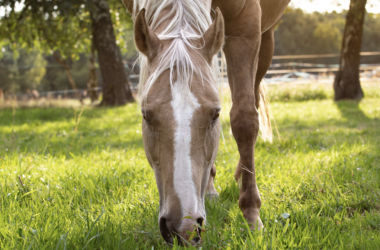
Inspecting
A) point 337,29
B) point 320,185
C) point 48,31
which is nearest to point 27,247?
point 320,185

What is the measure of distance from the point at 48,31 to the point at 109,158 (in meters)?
14.3

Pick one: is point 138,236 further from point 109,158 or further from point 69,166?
point 109,158

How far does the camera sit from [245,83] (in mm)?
2338

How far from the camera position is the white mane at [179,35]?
5.56 ft

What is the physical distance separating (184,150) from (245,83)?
3.29ft

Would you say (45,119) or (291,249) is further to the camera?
(45,119)

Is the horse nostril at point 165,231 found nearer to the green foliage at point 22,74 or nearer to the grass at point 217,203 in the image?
the grass at point 217,203

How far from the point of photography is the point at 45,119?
360 inches

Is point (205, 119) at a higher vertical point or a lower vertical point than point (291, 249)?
higher

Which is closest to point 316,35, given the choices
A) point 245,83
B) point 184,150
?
point 245,83

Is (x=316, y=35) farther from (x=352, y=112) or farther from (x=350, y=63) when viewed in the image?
(x=352, y=112)

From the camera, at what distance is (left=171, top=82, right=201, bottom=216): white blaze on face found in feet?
4.89

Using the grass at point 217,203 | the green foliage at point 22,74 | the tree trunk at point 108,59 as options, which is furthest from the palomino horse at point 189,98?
the green foliage at point 22,74

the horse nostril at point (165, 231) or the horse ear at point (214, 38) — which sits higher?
the horse ear at point (214, 38)
